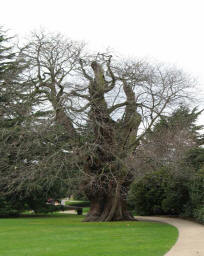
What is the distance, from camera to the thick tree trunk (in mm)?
23703

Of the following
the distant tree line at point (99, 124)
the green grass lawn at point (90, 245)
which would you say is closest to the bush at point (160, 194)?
the distant tree line at point (99, 124)

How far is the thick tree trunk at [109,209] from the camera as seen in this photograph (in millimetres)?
23703

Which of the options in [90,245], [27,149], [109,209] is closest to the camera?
[90,245]

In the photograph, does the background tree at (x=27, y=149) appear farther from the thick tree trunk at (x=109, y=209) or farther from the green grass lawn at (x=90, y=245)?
the green grass lawn at (x=90, y=245)

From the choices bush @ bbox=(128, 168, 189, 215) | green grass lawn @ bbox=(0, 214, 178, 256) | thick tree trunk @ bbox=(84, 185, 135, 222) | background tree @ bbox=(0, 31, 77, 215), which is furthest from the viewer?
bush @ bbox=(128, 168, 189, 215)

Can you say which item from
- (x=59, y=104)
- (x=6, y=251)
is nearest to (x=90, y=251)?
(x=6, y=251)

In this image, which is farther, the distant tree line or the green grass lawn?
the distant tree line

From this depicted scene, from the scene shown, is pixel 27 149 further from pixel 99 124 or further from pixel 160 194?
pixel 160 194

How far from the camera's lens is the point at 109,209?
23969mm

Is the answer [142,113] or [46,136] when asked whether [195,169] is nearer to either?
[142,113]

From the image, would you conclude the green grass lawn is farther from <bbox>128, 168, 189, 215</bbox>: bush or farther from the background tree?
<bbox>128, 168, 189, 215</bbox>: bush

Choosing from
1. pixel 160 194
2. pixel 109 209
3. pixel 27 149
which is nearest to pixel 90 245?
pixel 27 149

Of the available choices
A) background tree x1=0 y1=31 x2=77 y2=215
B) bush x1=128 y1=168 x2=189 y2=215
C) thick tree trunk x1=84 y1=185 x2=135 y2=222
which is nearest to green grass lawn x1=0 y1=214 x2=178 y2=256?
background tree x1=0 y1=31 x2=77 y2=215

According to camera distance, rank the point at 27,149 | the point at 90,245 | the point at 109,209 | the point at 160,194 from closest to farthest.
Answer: the point at 90,245
the point at 27,149
the point at 109,209
the point at 160,194
